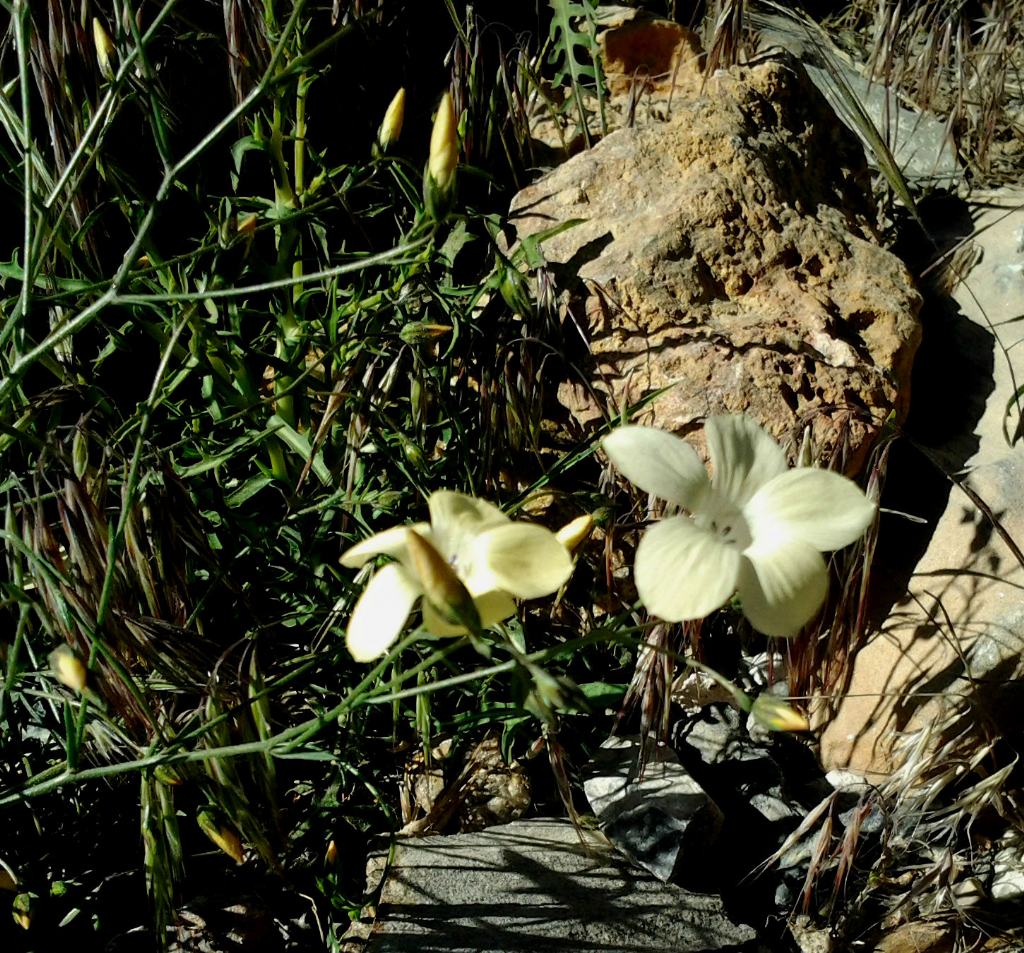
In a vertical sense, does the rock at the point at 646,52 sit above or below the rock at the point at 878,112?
above

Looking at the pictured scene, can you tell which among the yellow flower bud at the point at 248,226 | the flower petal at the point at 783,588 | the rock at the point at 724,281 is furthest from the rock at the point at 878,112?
the flower petal at the point at 783,588

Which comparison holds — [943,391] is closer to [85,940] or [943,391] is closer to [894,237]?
[894,237]

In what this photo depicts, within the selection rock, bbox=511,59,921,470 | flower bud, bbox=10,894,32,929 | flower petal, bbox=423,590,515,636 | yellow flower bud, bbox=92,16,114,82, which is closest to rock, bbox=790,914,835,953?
rock, bbox=511,59,921,470

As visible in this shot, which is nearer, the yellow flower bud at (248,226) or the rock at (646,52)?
the yellow flower bud at (248,226)

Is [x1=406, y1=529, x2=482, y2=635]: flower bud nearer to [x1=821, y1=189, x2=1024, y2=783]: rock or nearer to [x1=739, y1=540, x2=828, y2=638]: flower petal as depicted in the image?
[x1=739, y1=540, x2=828, y2=638]: flower petal

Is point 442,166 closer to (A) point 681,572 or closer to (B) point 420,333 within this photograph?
(B) point 420,333

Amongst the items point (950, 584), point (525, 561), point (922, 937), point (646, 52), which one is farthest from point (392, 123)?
point (922, 937)

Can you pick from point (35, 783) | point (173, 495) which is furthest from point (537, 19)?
point (35, 783)

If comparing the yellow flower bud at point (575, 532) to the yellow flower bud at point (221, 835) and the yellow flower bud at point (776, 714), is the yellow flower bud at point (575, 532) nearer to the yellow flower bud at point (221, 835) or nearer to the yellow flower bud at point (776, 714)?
the yellow flower bud at point (776, 714)
